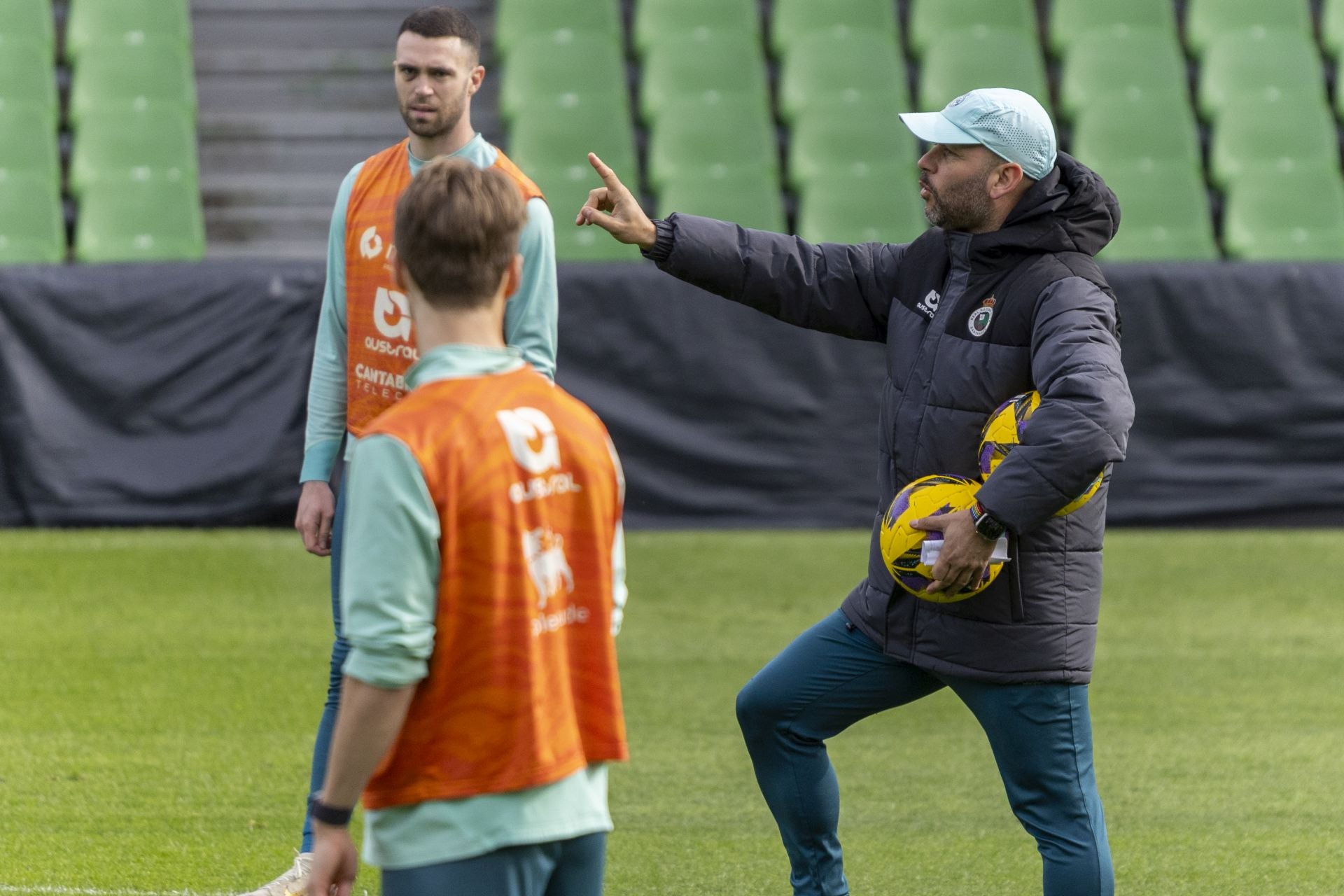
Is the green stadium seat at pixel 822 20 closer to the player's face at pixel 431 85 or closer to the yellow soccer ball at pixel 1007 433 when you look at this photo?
the player's face at pixel 431 85

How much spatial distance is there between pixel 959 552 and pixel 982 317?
1.75 feet

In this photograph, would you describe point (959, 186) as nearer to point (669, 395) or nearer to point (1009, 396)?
point (1009, 396)

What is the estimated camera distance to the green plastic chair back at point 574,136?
11523 millimetres

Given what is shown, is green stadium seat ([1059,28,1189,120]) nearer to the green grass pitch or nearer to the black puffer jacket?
the green grass pitch

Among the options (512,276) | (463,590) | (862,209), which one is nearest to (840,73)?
(862,209)

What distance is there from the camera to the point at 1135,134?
11.9 m

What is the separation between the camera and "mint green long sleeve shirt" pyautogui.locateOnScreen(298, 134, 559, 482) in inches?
137

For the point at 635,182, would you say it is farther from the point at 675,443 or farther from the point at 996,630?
the point at 996,630

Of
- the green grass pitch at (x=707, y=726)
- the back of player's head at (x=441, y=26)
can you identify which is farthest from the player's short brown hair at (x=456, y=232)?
the green grass pitch at (x=707, y=726)

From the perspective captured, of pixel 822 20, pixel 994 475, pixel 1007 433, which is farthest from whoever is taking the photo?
pixel 822 20

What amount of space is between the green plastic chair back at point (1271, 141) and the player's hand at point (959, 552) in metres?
9.39

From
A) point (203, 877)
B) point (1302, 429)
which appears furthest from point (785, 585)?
point (203, 877)

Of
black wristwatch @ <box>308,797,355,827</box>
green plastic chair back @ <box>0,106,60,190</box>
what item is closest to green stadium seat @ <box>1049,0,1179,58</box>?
green plastic chair back @ <box>0,106,60,190</box>

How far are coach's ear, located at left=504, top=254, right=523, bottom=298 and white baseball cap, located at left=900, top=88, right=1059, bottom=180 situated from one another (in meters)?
1.40
